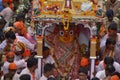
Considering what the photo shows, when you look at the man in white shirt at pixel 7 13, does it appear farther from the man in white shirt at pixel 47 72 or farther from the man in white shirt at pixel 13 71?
the man in white shirt at pixel 47 72

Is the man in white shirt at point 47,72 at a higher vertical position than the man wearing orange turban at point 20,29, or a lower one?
lower

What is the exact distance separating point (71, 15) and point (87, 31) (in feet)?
2.29

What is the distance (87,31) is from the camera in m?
14.2

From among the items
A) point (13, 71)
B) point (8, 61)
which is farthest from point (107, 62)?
point (8, 61)

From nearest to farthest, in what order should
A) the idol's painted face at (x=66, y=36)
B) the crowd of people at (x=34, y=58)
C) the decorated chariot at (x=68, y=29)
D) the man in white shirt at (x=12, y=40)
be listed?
the crowd of people at (x=34, y=58) < the decorated chariot at (x=68, y=29) < the man in white shirt at (x=12, y=40) < the idol's painted face at (x=66, y=36)

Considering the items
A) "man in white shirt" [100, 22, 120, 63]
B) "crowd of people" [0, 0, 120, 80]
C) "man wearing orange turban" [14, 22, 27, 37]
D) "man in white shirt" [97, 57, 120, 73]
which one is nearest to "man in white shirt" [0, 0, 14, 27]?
"crowd of people" [0, 0, 120, 80]

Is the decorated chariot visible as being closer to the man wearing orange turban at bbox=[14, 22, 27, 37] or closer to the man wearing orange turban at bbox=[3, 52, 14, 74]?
the man wearing orange turban at bbox=[14, 22, 27, 37]

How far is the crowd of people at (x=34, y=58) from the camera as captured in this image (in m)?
12.8

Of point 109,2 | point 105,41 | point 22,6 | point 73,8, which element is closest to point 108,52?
point 105,41

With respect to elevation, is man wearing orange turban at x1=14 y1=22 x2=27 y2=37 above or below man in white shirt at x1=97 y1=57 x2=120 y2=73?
above

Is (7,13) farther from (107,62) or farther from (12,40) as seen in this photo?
(107,62)

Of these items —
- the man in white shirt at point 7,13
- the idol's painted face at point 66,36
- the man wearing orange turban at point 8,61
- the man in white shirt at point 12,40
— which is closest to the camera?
the man wearing orange turban at point 8,61

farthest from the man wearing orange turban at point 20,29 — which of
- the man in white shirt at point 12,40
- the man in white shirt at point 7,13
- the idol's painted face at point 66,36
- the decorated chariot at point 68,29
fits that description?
the man in white shirt at point 7,13

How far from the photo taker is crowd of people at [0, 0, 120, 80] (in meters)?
12.8
